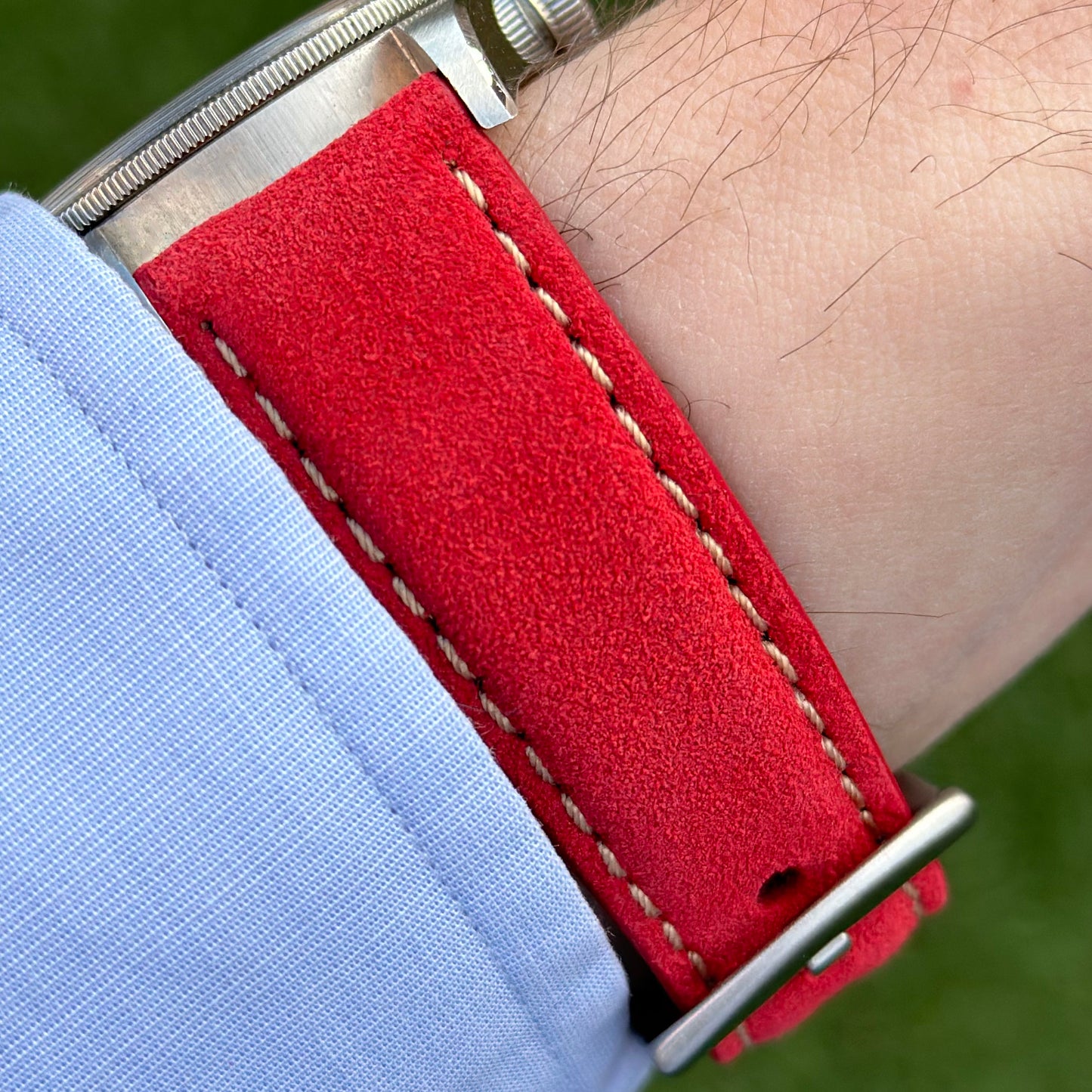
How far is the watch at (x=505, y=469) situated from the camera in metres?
0.40

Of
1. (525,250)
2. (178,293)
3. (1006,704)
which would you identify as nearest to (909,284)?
(525,250)

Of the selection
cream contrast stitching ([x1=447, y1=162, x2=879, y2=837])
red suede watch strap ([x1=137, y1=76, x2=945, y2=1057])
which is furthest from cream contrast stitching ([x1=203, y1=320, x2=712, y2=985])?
cream contrast stitching ([x1=447, y1=162, x2=879, y2=837])

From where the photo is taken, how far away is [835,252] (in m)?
0.46

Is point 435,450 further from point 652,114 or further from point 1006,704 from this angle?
point 1006,704

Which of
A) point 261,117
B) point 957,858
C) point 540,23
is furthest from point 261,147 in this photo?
point 957,858

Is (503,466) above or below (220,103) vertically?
below

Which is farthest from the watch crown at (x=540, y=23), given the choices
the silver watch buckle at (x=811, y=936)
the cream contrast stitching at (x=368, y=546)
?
the silver watch buckle at (x=811, y=936)

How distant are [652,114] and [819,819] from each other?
315 millimetres

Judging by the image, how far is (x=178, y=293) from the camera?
0.40 meters

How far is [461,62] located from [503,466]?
0.17 meters

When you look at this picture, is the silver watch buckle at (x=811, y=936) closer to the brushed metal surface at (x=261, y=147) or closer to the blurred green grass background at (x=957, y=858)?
the brushed metal surface at (x=261, y=147)

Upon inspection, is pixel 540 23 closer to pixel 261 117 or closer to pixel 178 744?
pixel 261 117

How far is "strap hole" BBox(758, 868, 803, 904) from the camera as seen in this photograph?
1.56ft

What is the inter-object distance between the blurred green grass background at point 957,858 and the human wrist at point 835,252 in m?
0.94
